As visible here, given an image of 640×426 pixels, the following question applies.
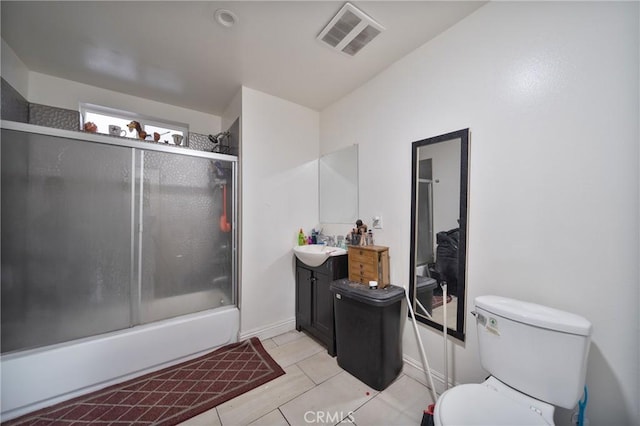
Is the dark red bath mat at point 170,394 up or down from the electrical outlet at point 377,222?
down

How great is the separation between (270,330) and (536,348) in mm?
2078

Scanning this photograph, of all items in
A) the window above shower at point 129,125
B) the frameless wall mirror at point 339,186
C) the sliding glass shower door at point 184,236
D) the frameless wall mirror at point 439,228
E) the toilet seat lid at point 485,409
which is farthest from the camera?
the frameless wall mirror at point 339,186

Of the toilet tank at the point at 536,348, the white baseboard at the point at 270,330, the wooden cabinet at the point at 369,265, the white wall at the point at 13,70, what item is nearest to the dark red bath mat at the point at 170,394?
the white baseboard at the point at 270,330

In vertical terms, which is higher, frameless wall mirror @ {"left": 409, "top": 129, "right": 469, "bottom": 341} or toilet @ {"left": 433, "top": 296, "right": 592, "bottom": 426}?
frameless wall mirror @ {"left": 409, "top": 129, "right": 469, "bottom": 341}

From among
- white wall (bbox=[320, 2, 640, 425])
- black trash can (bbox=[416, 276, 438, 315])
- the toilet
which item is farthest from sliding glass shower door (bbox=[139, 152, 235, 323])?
the toilet

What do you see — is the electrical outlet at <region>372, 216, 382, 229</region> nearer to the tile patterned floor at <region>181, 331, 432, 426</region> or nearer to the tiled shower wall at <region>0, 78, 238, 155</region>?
the tile patterned floor at <region>181, 331, 432, 426</region>

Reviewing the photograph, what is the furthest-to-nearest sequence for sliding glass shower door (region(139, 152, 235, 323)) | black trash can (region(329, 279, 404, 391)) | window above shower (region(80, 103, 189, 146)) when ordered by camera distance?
window above shower (region(80, 103, 189, 146)) → sliding glass shower door (region(139, 152, 235, 323)) → black trash can (region(329, 279, 404, 391))

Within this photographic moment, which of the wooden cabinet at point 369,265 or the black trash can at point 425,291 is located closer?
the black trash can at point 425,291

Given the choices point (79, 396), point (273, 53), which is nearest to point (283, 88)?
point (273, 53)

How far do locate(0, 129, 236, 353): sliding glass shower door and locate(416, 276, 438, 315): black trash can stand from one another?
5.71ft

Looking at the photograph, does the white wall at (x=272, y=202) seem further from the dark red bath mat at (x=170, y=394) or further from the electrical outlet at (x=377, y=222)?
the electrical outlet at (x=377, y=222)

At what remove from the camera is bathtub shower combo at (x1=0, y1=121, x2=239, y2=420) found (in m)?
1.51

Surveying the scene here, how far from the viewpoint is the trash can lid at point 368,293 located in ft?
5.18

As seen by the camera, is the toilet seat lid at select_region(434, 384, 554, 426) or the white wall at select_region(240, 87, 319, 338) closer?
the toilet seat lid at select_region(434, 384, 554, 426)
